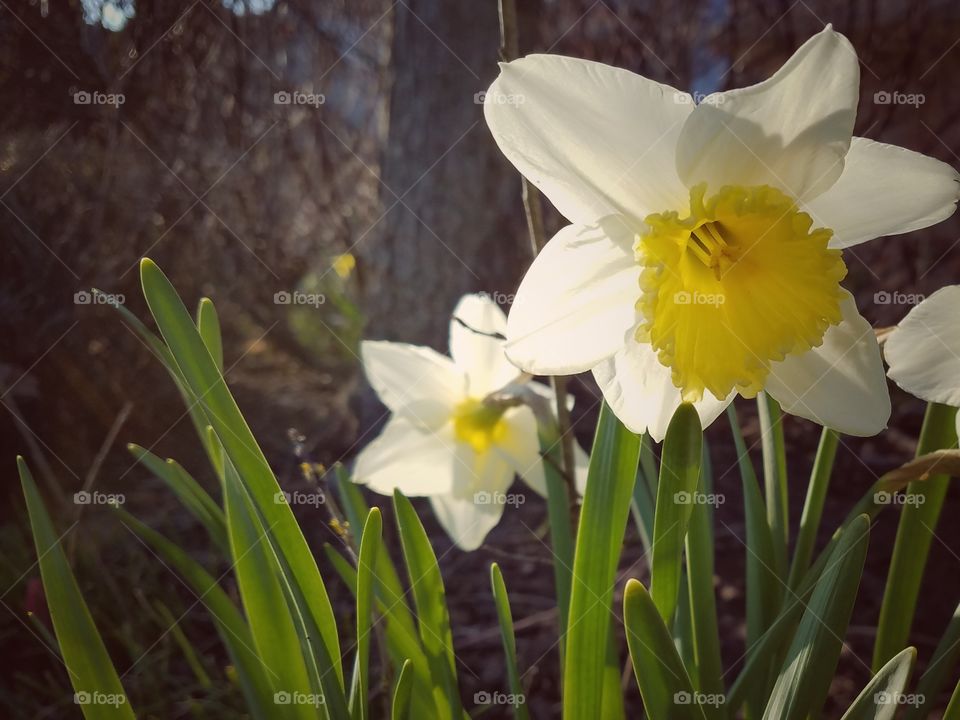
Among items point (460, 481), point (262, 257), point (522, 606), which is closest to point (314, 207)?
point (262, 257)

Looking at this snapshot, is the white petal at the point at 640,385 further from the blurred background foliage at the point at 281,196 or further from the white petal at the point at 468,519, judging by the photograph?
the blurred background foliage at the point at 281,196

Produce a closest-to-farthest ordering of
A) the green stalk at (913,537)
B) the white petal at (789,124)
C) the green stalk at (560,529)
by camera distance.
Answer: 1. the white petal at (789,124)
2. the green stalk at (913,537)
3. the green stalk at (560,529)

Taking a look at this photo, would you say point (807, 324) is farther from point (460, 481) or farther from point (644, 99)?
point (460, 481)

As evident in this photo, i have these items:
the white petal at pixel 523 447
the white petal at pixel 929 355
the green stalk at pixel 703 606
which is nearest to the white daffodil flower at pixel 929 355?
the white petal at pixel 929 355

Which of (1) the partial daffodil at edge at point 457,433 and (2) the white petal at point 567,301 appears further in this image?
(1) the partial daffodil at edge at point 457,433

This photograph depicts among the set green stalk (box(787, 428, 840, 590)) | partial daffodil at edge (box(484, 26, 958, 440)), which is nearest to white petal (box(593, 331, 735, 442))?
partial daffodil at edge (box(484, 26, 958, 440))

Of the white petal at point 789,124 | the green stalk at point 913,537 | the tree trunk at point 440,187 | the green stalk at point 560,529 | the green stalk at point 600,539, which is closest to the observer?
the white petal at point 789,124

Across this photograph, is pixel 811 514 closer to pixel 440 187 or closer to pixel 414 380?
pixel 414 380
